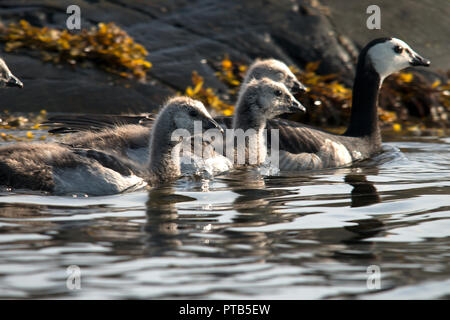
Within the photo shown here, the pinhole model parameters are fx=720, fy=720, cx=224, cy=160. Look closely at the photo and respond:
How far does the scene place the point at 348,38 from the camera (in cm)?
1723

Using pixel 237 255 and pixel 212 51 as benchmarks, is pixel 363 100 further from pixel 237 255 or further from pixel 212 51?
pixel 237 255

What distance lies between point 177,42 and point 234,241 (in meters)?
10.9

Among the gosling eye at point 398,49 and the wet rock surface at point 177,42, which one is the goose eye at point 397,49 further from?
the wet rock surface at point 177,42

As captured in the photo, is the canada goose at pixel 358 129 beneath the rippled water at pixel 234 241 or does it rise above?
above

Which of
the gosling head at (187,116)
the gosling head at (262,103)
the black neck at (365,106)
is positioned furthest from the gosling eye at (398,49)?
the gosling head at (187,116)

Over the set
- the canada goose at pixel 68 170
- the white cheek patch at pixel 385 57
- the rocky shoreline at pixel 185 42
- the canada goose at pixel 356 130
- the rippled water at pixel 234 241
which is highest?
the rocky shoreline at pixel 185 42

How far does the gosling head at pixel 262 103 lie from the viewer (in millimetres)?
9961

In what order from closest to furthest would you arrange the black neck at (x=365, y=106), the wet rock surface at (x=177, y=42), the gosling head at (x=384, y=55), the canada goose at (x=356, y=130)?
1. the canada goose at (x=356, y=130)
2. the black neck at (x=365, y=106)
3. the gosling head at (x=384, y=55)
4. the wet rock surface at (x=177, y=42)

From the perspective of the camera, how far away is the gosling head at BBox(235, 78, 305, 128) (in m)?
9.96

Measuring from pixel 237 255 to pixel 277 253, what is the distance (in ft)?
1.03

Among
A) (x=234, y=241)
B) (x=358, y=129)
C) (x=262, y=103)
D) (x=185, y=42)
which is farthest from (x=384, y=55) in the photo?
(x=234, y=241)

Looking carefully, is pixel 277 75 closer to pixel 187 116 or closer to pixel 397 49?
pixel 397 49

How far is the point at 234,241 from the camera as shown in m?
5.76

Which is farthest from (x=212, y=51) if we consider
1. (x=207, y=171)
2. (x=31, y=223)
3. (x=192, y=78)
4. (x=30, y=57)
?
(x=31, y=223)
